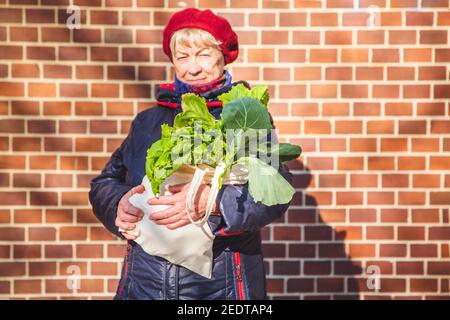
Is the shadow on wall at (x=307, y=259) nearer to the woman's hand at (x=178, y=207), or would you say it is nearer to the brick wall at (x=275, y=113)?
the brick wall at (x=275, y=113)

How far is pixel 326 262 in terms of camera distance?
10.5 feet

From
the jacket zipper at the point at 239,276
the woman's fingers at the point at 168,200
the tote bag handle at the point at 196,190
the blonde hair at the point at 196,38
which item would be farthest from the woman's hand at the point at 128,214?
the blonde hair at the point at 196,38

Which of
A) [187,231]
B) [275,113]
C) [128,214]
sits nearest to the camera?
[187,231]

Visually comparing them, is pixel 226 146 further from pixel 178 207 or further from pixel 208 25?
pixel 208 25

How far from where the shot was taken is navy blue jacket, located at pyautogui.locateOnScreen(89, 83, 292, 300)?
1.98 meters

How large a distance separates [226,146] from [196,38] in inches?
22.5

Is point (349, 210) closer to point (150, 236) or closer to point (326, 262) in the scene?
point (326, 262)

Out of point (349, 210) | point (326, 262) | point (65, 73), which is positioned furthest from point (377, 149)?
point (65, 73)

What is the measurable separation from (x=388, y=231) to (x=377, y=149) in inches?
18.2

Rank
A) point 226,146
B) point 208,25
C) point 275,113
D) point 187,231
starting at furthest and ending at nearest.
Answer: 1. point 275,113
2. point 208,25
3. point 187,231
4. point 226,146

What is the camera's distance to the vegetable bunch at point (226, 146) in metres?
1.80

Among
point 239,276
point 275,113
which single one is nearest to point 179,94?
point 239,276

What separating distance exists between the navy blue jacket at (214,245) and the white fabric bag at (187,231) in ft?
0.23

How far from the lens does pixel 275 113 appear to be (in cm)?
314
